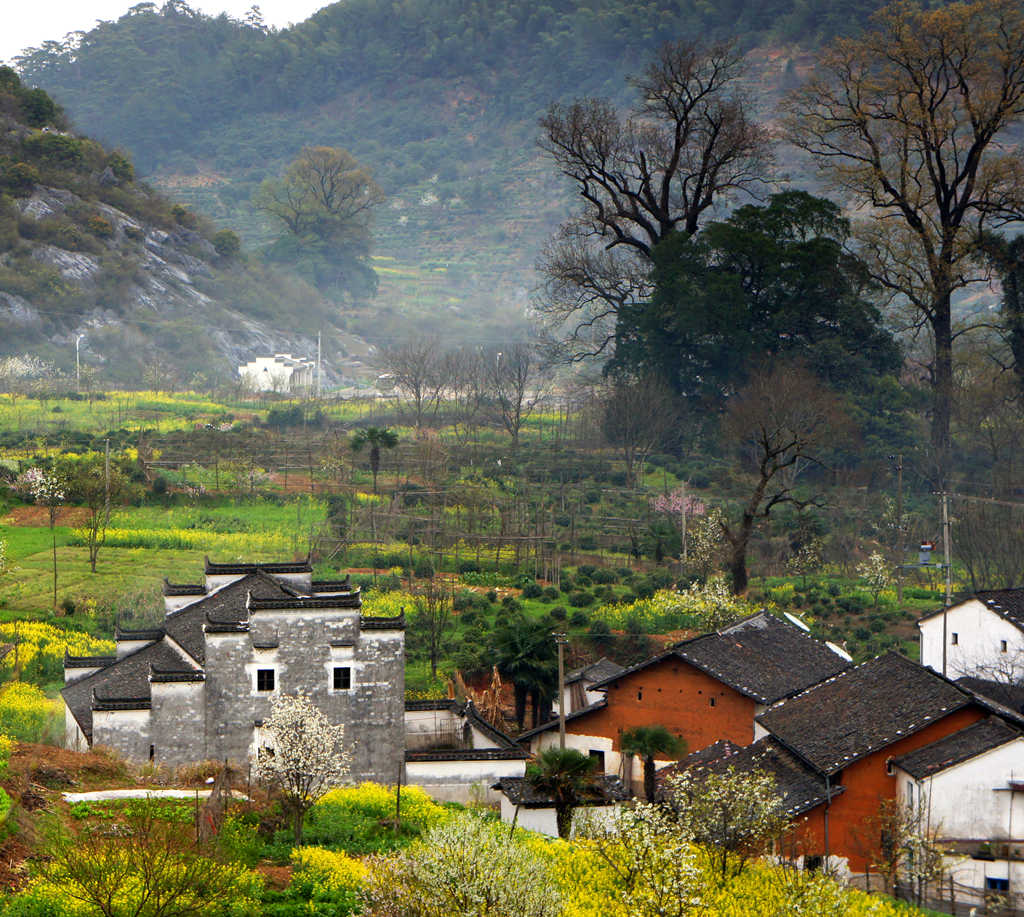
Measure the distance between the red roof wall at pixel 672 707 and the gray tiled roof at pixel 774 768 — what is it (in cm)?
226

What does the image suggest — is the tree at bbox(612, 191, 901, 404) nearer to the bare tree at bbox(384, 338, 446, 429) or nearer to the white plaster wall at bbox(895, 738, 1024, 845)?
the bare tree at bbox(384, 338, 446, 429)

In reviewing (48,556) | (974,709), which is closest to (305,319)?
(48,556)

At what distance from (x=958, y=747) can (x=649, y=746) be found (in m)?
7.61

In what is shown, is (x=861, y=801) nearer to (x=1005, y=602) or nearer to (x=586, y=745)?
(x=586, y=745)

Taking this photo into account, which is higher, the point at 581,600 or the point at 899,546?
the point at 899,546

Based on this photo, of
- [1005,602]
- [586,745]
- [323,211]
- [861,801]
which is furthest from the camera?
[323,211]

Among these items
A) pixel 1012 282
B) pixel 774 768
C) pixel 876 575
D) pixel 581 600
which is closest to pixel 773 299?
pixel 1012 282

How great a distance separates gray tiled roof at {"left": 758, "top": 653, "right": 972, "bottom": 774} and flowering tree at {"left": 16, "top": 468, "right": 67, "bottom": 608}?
29.3 metres

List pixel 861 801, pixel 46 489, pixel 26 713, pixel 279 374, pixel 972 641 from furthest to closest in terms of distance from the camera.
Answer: pixel 279 374, pixel 46 489, pixel 972 641, pixel 26 713, pixel 861 801

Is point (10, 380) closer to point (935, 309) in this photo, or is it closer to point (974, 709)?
point (935, 309)

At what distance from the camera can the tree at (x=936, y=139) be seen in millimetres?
75312

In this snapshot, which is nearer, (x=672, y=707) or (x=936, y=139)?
(x=672, y=707)

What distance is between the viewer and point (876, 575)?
55.4 metres

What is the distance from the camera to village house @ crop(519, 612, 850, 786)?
40438mm
